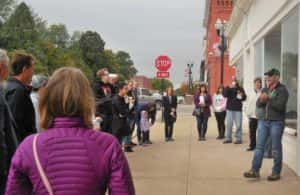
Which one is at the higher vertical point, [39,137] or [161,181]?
[39,137]

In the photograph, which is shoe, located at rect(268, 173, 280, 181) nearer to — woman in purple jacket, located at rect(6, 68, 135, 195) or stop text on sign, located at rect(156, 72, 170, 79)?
woman in purple jacket, located at rect(6, 68, 135, 195)

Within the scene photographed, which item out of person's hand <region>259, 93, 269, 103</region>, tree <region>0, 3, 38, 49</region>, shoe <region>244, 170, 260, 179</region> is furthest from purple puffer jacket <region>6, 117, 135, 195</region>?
tree <region>0, 3, 38, 49</region>

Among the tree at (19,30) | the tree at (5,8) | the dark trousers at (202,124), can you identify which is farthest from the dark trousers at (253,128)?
the tree at (5,8)

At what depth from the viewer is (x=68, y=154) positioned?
98.6 inches

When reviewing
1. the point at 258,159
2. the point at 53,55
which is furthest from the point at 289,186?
the point at 53,55

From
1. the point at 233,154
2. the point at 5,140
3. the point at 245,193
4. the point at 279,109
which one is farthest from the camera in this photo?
the point at 233,154

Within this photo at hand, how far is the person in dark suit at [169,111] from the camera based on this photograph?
597 inches

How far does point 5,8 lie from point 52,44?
51.3 feet

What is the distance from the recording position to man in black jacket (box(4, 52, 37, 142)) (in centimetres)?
461

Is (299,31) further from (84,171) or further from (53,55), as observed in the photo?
(53,55)

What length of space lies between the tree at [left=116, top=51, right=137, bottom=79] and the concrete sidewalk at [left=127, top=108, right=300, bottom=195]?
127457mm

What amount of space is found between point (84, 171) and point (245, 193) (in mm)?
5464

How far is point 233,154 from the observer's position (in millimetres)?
11922

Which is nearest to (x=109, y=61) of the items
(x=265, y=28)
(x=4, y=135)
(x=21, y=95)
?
(x=265, y=28)
